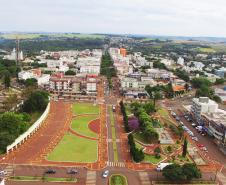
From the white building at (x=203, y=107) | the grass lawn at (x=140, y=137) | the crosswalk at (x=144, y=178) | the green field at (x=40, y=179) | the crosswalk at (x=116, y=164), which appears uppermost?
the white building at (x=203, y=107)

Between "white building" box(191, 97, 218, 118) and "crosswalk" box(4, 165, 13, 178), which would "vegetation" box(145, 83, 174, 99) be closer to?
"white building" box(191, 97, 218, 118)

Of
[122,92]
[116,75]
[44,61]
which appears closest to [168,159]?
[122,92]

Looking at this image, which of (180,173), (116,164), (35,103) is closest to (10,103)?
(35,103)

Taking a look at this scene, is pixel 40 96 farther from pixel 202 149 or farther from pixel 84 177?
pixel 202 149

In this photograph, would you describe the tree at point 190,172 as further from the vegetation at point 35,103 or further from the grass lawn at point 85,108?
the vegetation at point 35,103

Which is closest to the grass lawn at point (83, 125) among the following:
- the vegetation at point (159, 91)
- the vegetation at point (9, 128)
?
the vegetation at point (9, 128)
